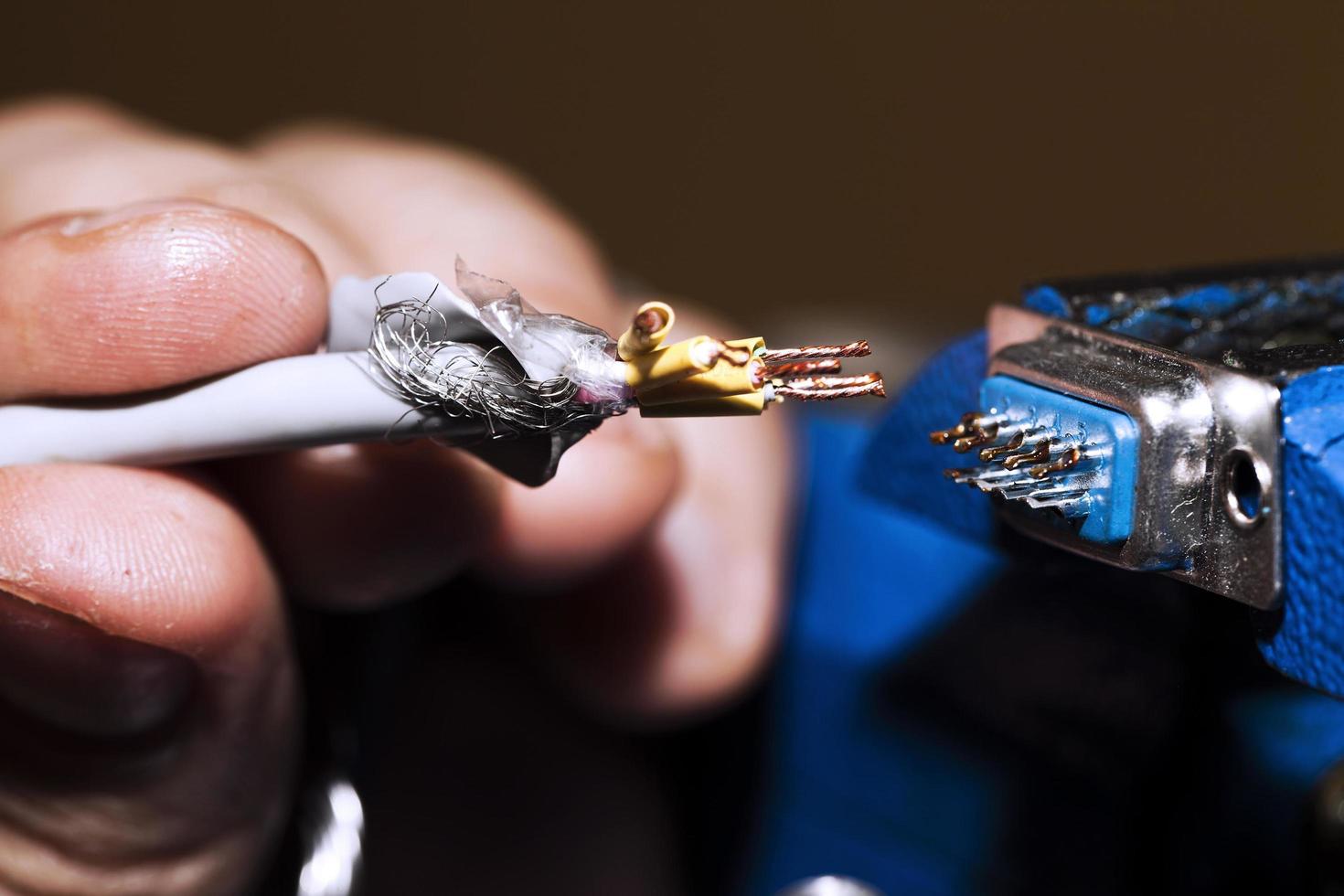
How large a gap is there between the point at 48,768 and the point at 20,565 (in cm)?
10

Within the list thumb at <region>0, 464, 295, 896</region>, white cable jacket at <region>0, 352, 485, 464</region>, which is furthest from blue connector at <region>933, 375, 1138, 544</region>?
thumb at <region>0, 464, 295, 896</region>

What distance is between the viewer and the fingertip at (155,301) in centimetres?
38

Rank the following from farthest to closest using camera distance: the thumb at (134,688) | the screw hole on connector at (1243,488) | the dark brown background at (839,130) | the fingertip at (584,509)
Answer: the dark brown background at (839,130) → the fingertip at (584,509) → the thumb at (134,688) → the screw hole on connector at (1243,488)

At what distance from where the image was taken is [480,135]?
5.42 ft

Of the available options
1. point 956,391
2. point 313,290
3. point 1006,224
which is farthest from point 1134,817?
point 1006,224

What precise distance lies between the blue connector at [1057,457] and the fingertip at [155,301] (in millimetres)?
223

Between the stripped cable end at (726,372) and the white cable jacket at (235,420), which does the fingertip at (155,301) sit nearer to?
the white cable jacket at (235,420)

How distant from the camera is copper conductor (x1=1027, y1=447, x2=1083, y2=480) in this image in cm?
29

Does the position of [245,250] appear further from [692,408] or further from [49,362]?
[692,408]

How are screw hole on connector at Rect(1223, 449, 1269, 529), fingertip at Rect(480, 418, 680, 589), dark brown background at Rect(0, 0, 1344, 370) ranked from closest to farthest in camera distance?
screw hole on connector at Rect(1223, 449, 1269, 529) → fingertip at Rect(480, 418, 680, 589) → dark brown background at Rect(0, 0, 1344, 370)

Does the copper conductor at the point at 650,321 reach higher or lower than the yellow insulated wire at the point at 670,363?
higher

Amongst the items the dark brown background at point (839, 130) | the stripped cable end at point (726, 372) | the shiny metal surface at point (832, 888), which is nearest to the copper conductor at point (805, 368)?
the stripped cable end at point (726, 372)

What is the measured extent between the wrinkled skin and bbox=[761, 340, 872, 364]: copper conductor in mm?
176

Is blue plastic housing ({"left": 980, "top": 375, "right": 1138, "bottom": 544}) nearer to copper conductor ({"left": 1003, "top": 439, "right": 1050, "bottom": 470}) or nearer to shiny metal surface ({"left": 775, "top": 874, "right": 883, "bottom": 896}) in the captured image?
copper conductor ({"left": 1003, "top": 439, "right": 1050, "bottom": 470})
